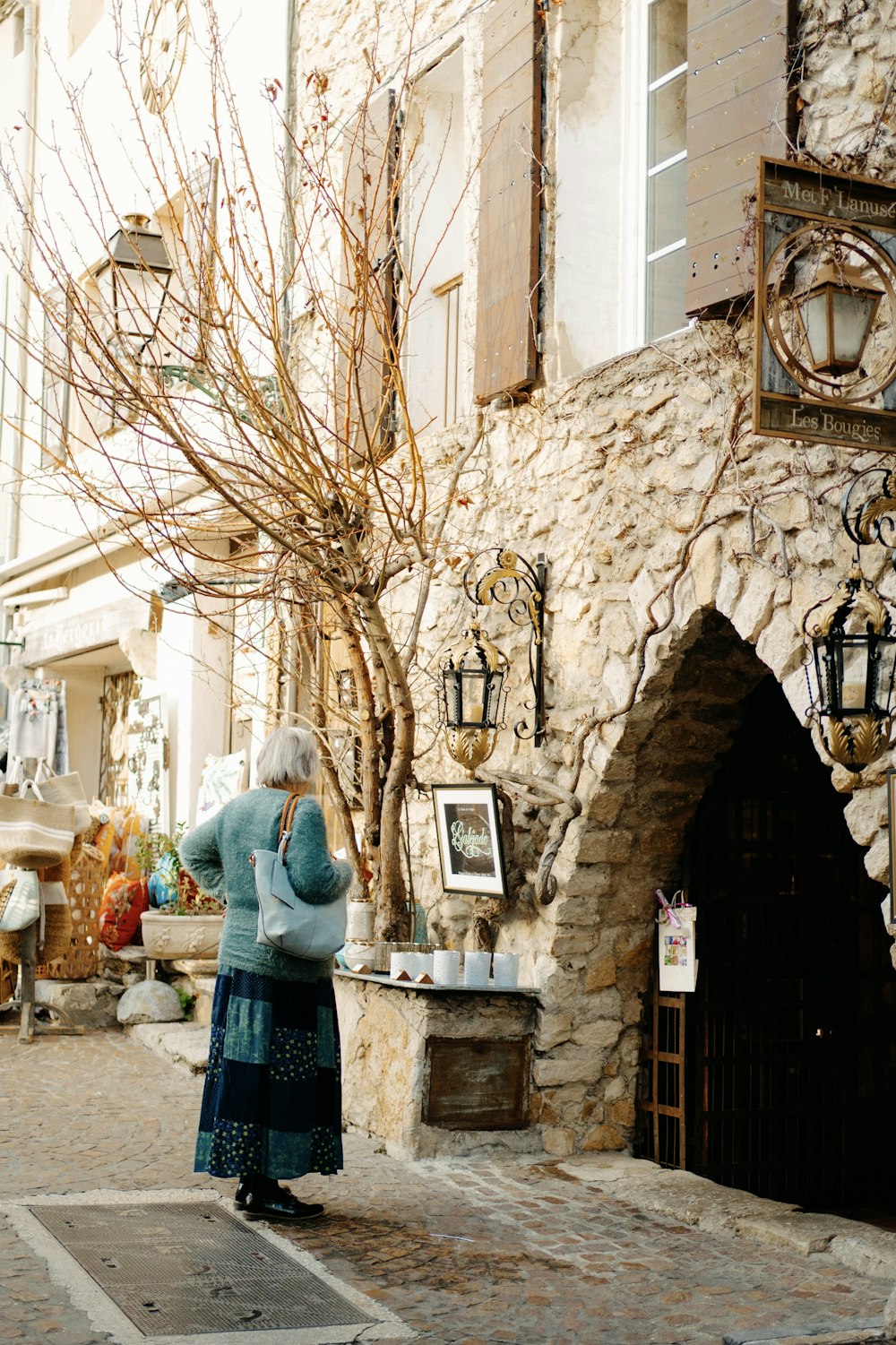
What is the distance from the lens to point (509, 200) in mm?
6945

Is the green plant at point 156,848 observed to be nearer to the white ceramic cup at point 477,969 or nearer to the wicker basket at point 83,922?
the wicker basket at point 83,922

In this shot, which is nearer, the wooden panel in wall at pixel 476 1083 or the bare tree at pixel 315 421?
the wooden panel in wall at pixel 476 1083

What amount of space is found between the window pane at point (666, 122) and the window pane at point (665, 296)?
0.47 meters

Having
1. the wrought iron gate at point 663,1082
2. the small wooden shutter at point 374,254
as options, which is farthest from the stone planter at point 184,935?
the wrought iron gate at point 663,1082

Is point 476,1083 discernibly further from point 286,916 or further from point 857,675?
point 857,675

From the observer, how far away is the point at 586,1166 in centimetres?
601

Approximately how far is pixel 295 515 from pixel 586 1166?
3.01 m

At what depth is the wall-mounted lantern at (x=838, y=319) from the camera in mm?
4512

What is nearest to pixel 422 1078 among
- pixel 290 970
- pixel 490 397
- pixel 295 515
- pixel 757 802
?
pixel 290 970

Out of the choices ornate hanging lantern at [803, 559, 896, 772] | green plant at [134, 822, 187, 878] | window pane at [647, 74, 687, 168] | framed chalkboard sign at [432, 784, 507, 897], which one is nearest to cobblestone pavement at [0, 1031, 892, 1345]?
framed chalkboard sign at [432, 784, 507, 897]

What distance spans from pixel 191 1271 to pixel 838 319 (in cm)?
335

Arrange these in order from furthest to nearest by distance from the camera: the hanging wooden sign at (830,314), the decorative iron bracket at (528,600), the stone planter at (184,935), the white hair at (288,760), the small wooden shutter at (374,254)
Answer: the stone planter at (184,935)
the small wooden shutter at (374,254)
the decorative iron bracket at (528,600)
the white hair at (288,760)
the hanging wooden sign at (830,314)

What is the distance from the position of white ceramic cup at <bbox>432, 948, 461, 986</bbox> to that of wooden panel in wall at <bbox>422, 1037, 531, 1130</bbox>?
0.23 meters

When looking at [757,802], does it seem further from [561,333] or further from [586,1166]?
[561,333]
